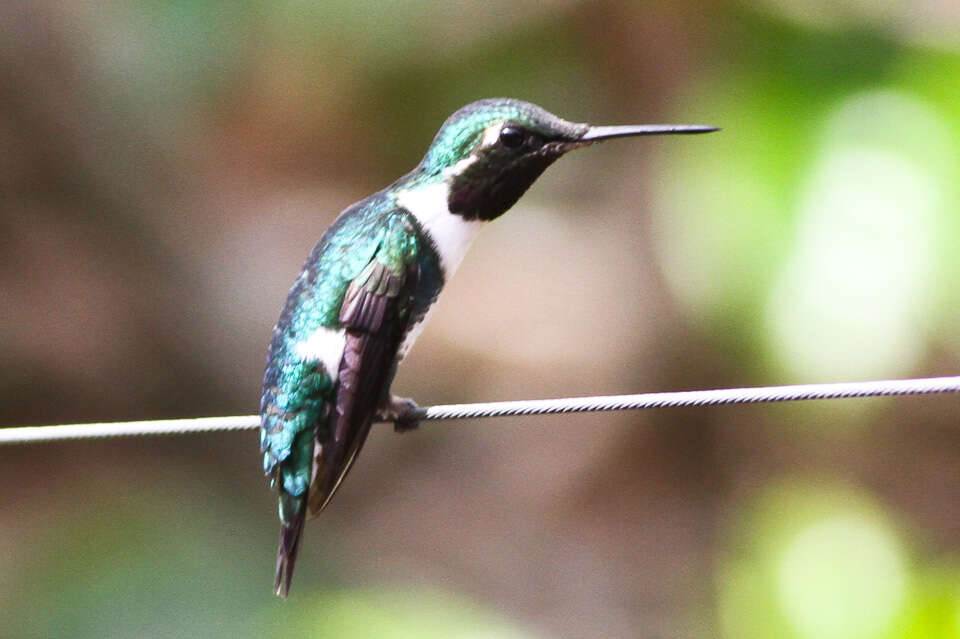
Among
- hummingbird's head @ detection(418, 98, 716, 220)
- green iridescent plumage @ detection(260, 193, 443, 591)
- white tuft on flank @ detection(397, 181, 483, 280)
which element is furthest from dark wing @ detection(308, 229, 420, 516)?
hummingbird's head @ detection(418, 98, 716, 220)

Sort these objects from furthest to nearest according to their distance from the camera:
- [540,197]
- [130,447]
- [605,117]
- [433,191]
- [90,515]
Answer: [540,197] < [605,117] < [130,447] < [90,515] < [433,191]

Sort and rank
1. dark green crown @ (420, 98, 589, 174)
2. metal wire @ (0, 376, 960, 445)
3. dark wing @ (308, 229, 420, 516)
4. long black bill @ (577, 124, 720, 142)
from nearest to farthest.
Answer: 1. metal wire @ (0, 376, 960, 445)
2. dark wing @ (308, 229, 420, 516)
3. long black bill @ (577, 124, 720, 142)
4. dark green crown @ (420, 98, 589, 174)

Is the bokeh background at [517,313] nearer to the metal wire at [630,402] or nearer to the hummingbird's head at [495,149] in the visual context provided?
the hummingbird's head at [495,149]

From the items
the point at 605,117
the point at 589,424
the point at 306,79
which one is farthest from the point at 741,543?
the point at 306,79

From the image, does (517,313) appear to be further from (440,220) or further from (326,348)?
(326,348)

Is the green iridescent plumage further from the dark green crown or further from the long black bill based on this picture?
the long black bill

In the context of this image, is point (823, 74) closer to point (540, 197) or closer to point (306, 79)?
point (540, 197)

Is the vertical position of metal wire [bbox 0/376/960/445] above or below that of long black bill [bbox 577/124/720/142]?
below
